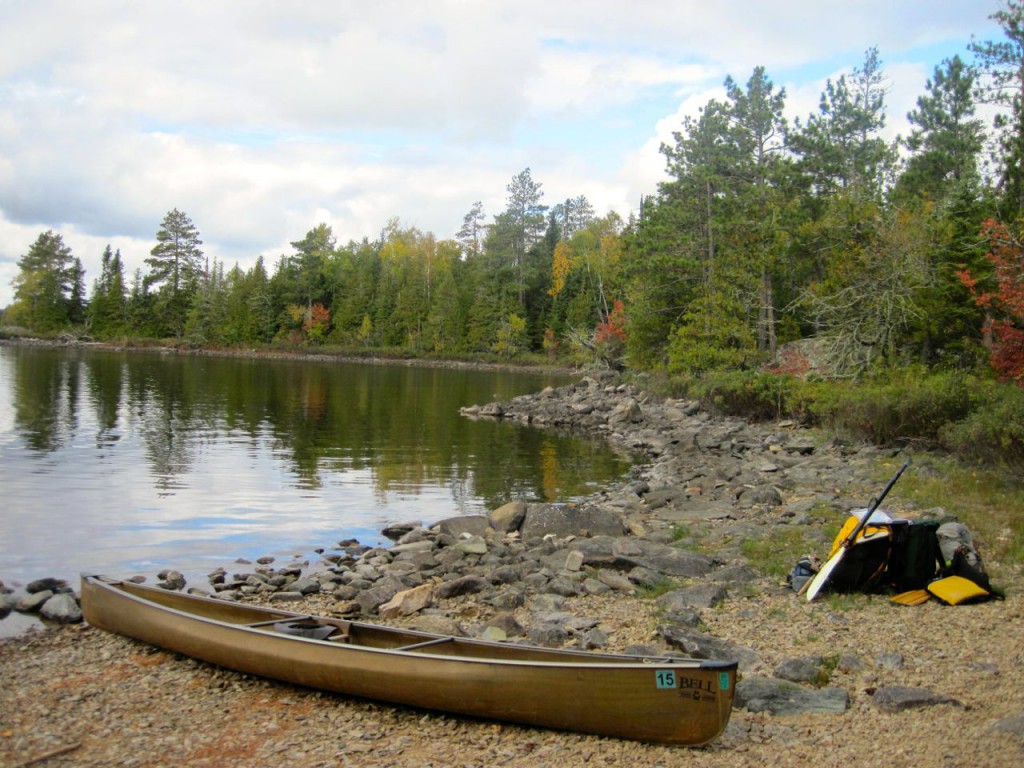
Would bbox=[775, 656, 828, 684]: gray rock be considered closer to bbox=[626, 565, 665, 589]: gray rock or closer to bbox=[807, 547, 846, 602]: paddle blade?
bbox=[807, 547, 846, 602]: paddle blade

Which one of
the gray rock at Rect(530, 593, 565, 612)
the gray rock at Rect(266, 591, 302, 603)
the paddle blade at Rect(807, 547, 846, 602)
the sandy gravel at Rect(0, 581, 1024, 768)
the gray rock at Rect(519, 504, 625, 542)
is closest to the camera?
the sandy gravel at Rect(0, 581, 1024, 768)

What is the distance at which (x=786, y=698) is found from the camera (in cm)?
657

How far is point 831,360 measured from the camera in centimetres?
2962

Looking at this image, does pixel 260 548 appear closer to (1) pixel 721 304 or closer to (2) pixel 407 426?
(2) pixel 407 426

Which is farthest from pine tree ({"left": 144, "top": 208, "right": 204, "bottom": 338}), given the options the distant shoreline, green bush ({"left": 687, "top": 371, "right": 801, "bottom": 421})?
green bush ({"left": 687, "top": 371, "right": 801, "bottom": 421})

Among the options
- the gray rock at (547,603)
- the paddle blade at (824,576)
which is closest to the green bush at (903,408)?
the paddle blade at (824,576)

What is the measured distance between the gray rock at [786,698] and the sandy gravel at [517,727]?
12 cm

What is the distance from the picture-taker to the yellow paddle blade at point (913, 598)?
344 inches

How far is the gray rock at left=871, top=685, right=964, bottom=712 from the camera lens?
6168 millimetres

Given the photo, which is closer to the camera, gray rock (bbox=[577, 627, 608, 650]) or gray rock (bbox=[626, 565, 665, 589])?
gray rock (bbox=[577, 627, 608, 650])

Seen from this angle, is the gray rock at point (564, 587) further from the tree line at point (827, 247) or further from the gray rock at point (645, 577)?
the tree line at point (827, 247)

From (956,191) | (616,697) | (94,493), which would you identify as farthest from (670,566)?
(956,191)

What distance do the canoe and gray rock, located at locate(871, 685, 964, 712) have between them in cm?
138

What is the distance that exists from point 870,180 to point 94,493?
44.2 metres
